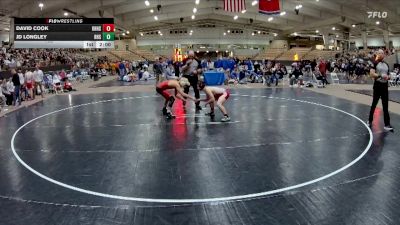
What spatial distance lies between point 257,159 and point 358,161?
1.63 meters

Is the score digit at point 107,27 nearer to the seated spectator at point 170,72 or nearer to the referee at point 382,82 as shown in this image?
the seated spectator at point 170,72

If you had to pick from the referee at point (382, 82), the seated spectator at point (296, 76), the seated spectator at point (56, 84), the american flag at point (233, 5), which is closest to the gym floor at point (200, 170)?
the referee at point (382, 82)

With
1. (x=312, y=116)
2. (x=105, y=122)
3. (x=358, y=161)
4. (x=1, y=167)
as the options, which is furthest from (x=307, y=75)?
(x=1, y=167)

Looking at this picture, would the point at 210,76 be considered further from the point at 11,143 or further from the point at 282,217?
the point at 282,217

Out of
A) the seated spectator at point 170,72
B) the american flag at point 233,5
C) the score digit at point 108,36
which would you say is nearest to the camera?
the score digit at point 108,36

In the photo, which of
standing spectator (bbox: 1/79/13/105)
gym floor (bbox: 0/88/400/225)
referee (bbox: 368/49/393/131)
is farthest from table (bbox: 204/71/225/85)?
referee (bbox: 368/49/393/131)

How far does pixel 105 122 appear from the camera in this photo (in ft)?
34.2

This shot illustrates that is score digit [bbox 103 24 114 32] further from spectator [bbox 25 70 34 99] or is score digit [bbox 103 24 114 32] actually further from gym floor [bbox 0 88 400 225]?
spectator [bbox 25 70 34 99]

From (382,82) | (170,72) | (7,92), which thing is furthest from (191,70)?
(170,72)
